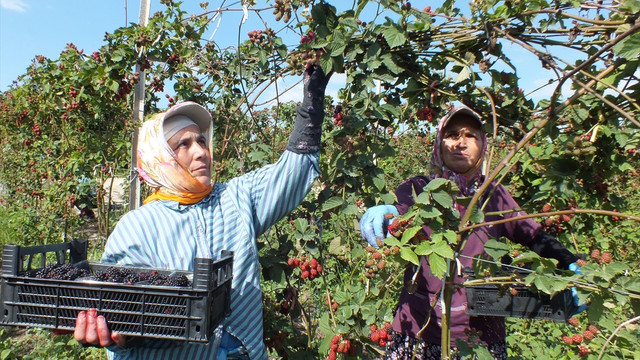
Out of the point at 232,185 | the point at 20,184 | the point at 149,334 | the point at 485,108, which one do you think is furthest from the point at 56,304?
the point at 20,184

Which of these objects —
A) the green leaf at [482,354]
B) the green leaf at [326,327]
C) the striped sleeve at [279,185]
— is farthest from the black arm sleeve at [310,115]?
the green leaf at [482,354]

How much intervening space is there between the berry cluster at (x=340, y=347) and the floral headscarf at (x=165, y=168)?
833mm

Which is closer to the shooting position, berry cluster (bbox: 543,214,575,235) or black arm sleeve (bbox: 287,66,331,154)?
black arm sleeve (bbox: 287,66,331,154)

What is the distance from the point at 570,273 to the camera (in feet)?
4.19

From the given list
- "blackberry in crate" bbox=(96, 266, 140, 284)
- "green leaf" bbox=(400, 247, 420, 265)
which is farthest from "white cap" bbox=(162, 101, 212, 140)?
"green leaf" bbox=(400, 247, 420, 265)

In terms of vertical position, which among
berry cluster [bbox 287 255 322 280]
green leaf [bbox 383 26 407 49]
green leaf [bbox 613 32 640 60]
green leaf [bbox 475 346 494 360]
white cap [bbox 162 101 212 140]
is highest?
green leaf [bbox 383 26 407 49]

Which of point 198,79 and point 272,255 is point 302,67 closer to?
point 272,255

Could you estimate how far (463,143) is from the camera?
1862 mm

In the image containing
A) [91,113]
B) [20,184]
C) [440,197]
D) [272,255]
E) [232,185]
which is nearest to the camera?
[440,197]

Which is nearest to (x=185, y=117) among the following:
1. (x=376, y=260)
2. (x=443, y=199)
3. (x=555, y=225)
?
(x=376, y=260)

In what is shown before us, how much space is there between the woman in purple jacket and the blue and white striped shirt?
0.53 meters

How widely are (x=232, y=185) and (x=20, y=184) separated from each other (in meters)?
6.64

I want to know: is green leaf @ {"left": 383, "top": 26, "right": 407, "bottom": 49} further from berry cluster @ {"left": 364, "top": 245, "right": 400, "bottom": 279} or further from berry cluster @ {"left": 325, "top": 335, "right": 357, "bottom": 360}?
berry cluster @ {"left": 325, "top": 335, "right": 357, "bottom": 360}

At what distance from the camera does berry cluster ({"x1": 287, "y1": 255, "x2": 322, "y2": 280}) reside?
1.82 meters
